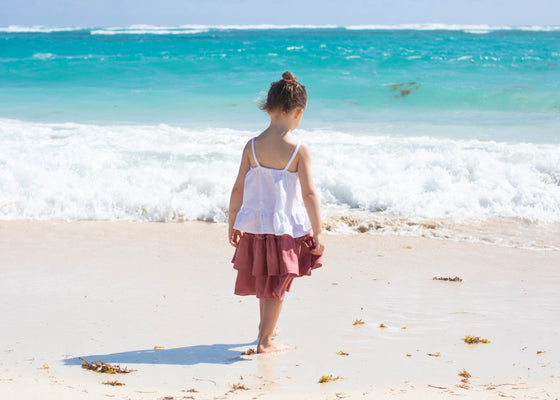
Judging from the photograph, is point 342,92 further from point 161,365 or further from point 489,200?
point 161,365

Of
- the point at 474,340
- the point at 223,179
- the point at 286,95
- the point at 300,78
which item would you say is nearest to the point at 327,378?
the point at 474,340

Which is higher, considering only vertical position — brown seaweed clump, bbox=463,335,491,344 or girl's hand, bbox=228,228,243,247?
girl's hand, bbox=228,228,243,247

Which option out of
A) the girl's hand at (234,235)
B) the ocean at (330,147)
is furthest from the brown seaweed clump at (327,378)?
the ocean at (330,147)

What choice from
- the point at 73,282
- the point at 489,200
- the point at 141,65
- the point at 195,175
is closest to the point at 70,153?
the point at 195,175

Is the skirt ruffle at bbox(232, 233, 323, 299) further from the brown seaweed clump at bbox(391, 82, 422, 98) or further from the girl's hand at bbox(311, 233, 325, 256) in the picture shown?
the brown seaweed clump at bbox(391, 82, 422, 98)

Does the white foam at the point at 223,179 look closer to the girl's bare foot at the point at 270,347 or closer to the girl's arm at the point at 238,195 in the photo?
the girl's arm at the point at 238,195

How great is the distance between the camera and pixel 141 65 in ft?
72.0

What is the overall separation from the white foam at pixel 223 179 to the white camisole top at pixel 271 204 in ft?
9.80

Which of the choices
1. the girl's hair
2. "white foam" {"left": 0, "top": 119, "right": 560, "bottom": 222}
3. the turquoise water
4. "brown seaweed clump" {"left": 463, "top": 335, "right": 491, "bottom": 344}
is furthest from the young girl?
the turquoise water

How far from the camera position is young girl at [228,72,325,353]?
293 centimetres

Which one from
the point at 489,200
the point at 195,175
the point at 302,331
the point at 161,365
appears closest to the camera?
the point at 161,365

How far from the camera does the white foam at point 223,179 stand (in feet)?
20.0

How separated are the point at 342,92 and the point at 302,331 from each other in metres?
12.7

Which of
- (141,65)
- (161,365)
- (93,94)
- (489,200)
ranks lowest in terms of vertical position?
(161,365)
